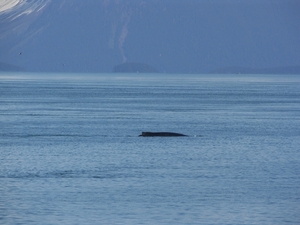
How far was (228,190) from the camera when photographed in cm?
3030

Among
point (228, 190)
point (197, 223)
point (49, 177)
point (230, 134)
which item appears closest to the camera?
point (197, 223)

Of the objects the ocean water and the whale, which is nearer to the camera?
the ocean water

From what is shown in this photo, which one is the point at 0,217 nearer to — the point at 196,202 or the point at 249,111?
the point at 196,202

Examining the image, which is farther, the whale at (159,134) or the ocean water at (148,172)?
the whale at (159,134)

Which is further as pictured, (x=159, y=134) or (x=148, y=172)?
(x=159, y=134)

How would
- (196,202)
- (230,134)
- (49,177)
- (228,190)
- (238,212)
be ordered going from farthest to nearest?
(230,134), (49,177), (228,190), (196,202), (238,212)

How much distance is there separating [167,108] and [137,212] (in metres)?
58.9

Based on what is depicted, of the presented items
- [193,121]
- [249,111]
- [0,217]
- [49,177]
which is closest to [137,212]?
[0,217]

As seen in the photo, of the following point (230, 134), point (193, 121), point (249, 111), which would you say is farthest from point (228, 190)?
point (249, 111)

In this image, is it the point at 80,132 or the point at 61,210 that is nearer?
the point at 61,210

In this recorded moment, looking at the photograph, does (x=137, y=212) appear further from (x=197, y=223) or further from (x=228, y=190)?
(x=228, y=190)

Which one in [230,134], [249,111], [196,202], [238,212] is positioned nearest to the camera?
[238,212]

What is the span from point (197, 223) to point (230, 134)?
29339 mm

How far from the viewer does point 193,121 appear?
65.7 m
